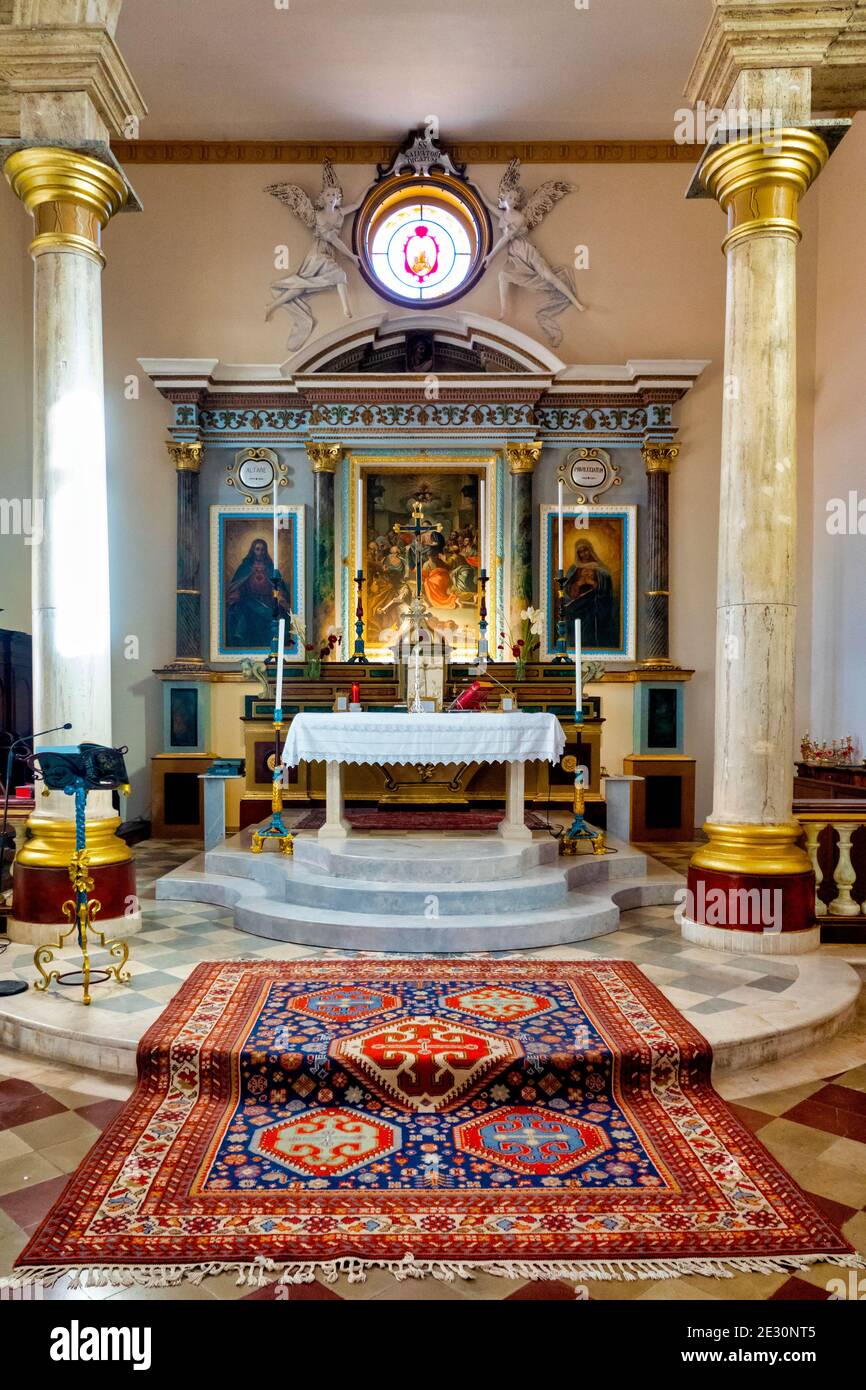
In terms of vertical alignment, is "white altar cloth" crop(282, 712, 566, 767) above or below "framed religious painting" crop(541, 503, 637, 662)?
below

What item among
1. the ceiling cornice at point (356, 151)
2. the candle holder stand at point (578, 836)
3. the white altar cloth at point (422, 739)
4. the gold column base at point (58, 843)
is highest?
the ceiling cornice at point (356, 151)

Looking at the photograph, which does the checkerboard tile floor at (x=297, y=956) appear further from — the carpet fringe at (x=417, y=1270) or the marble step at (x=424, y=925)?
the carpet fringe at (x=417, y=1270)

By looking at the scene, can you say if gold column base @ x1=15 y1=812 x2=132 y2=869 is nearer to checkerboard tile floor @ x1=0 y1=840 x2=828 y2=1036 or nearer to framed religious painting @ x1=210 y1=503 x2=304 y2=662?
checkerboard tile floor @ x1=0 y1=840 x2=828 y2=1036

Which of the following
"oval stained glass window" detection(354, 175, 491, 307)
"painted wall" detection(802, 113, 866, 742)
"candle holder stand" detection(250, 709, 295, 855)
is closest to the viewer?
"candle holder stand" detection(250, 709, 295, 855)

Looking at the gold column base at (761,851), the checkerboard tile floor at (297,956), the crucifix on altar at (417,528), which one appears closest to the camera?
the checkerboard tile floor at (297,956)

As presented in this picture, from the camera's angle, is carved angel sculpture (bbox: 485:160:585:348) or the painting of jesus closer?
the painting of jesus

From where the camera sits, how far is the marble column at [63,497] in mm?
5160

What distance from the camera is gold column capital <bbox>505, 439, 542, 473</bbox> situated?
10.2m

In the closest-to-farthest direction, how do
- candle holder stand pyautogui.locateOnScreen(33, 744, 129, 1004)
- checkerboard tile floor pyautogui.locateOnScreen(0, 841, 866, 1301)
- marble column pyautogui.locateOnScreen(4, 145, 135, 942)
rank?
checkerboard tile floor pyautogui.locateOnScreen(0, 841, 866, 1301), candle holder stand pyautogui.locateOnScreen(33, 744, 129, 1004), marble column pyautogui.locateOnScreen(4, 145, 135, 942)

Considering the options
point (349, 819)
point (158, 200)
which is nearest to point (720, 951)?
point (349, 819)

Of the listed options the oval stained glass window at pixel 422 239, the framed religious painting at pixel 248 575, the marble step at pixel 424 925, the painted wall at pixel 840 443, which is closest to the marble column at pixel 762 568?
the marble step at pixel 424 925

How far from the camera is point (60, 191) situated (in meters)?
5.19

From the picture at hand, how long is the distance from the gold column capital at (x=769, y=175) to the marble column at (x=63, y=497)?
355cm

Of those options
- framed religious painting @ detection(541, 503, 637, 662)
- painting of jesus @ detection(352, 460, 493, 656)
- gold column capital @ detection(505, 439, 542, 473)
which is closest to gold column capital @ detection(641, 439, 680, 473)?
framed religious painting @ detection(541, 503, 637, 662)
